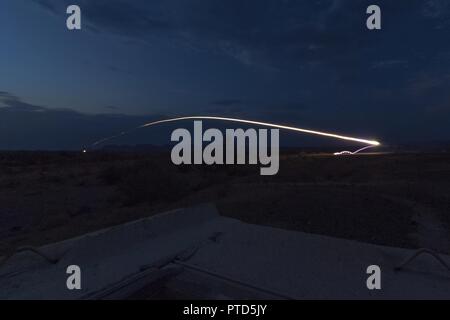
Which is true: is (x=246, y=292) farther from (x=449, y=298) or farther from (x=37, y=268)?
(x=37, y=268)

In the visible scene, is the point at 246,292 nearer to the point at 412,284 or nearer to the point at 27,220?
the point at 412,284

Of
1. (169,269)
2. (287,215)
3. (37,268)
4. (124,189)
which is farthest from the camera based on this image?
(124,189)

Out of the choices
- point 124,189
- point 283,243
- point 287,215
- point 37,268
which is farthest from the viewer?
point 124,189

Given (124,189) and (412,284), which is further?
(124,189)

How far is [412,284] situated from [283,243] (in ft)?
7.44

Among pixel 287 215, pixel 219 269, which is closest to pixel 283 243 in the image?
pixel 219 269

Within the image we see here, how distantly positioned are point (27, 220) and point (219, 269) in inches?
499

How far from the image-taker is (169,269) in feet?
19.4
